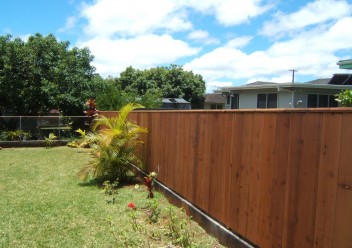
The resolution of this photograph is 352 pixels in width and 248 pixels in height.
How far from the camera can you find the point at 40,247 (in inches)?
170

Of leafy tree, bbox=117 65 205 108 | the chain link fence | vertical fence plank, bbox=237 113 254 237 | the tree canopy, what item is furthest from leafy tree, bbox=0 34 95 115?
leafy tree, bbox=117 65 205 108

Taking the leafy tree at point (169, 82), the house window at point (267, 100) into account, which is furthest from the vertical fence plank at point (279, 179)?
the leafy tree at point (169, 82)

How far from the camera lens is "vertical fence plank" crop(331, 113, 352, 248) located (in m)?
2.36

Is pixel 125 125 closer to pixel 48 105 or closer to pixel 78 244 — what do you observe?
pixel 78 244

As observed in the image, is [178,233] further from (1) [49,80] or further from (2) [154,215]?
(1) [49,80]

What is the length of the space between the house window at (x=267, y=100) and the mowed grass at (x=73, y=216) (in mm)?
13615

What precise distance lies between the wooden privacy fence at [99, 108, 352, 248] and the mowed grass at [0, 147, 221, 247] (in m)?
0.71

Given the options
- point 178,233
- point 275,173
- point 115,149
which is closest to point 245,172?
point 275,173

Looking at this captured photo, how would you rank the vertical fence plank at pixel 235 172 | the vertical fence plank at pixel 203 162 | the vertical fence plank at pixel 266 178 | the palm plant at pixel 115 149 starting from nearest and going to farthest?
the vertical fence plank at pixel 266 178 < the vertical fence plank at pixel 235 172 < the vertical fence plank at pixel 203 162 < the palm plant at pixel 115 149

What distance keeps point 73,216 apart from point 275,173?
3.66 m

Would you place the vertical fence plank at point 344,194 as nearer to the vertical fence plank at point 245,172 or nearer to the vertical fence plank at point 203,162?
the vertical fence plank at point 245,172

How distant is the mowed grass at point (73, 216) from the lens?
4473mm

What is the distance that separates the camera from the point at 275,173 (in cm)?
327

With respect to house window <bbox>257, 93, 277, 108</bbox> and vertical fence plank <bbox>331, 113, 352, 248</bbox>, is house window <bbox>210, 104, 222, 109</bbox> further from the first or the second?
vertical fence plank <bbox>331, 113, 352, 248</bbox>
